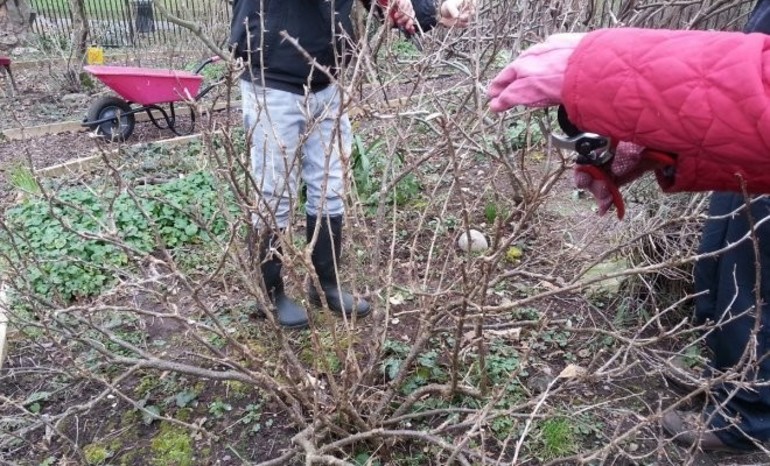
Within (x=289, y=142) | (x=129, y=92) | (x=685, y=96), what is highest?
(x=685, y=96)

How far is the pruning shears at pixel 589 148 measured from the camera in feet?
4.24

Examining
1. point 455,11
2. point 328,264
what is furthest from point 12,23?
point 455,11

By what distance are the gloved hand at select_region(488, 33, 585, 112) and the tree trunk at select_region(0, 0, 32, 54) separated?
9.81 m

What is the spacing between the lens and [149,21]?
1175 cm

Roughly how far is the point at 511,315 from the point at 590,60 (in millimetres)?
1906

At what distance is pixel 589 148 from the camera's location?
1.31m

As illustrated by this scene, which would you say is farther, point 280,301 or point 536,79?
point 280,301

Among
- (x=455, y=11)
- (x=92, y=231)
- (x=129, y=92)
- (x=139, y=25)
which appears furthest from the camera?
(x=139, y=25)

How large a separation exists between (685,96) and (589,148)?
211 millimetres

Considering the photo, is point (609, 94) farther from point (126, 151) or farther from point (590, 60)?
point (126, 151)

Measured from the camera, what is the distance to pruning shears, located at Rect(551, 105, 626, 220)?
129 cm

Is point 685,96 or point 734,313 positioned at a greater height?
point 685,96

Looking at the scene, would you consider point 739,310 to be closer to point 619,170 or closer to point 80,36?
point 619,170

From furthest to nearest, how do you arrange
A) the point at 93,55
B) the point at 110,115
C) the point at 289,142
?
the point at 93,55 < the point at 110,115 < the point at 289,142
